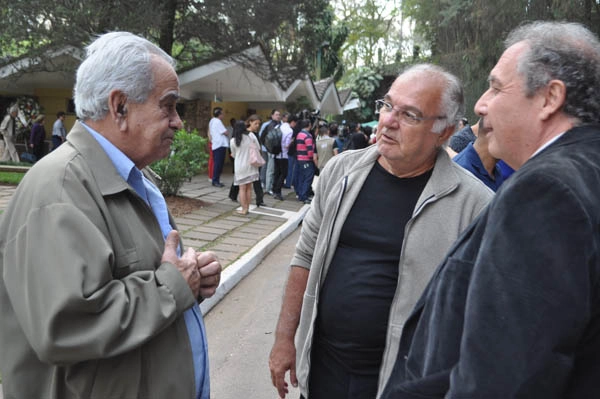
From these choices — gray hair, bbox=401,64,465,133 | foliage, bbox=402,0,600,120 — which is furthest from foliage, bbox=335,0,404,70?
gray hair, bbox=401,64,465,133

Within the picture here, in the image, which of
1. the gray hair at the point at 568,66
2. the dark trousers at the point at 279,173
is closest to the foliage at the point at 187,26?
the dark trousers at the point at 279,173

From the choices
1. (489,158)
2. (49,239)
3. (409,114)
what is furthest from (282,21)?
(49,239)

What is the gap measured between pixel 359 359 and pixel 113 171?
1220 mm

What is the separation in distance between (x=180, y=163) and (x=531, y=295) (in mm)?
8734

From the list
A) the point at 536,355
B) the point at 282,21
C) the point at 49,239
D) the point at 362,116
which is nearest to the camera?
the point at 536,355

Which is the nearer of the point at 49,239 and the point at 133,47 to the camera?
the point at 49,239

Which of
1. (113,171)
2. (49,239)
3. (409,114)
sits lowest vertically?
(49,239)

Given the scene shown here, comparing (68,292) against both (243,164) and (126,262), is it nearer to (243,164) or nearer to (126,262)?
(126,262)

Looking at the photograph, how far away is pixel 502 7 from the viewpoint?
11.2 metres

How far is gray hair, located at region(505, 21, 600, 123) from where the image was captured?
1.14 meters

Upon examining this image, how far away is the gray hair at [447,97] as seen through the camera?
81.6 inches

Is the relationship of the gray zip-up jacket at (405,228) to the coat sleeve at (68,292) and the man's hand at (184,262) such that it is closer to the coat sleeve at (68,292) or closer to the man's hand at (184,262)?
the man's hand at (184,262)

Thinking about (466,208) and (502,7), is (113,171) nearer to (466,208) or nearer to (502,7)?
(466,208)

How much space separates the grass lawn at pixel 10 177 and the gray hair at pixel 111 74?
10.5 metres
